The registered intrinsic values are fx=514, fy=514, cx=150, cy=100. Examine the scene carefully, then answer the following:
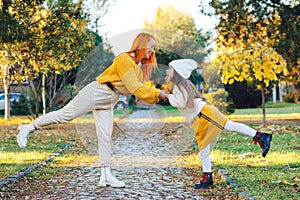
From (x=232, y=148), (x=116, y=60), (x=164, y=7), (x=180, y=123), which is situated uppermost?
(x=164, y=7)

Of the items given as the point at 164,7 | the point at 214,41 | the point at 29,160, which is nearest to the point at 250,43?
the point at 214,41

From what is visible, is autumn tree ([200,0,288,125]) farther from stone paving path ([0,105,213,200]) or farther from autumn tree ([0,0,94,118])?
stone paving path ([0,105,213,200])

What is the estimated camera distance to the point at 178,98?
18.5 ft

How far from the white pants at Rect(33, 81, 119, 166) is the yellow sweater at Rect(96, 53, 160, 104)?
0.48 feet

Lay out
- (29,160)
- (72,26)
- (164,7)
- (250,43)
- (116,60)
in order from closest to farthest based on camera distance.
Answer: (116,60), (29,160), (72,26), (250,43), (164,7)

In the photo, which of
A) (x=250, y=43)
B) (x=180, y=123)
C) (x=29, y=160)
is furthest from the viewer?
(x=250, y=43)

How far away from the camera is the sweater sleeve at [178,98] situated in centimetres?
562

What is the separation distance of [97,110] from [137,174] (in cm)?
140

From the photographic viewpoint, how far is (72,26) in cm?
1380

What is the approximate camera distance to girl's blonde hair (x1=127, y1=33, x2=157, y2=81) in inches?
229

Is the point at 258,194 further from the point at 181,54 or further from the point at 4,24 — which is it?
the point at 4,24

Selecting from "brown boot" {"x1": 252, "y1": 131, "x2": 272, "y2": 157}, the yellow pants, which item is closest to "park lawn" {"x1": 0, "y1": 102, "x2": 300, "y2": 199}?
"brown boot" {"x1": 252, "y1": 131, "x2": 272, "y2": 157}

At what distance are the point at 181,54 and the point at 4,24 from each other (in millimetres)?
5203

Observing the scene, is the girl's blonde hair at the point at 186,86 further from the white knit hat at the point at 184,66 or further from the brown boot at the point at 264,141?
the brown boot at the point at 264,141
